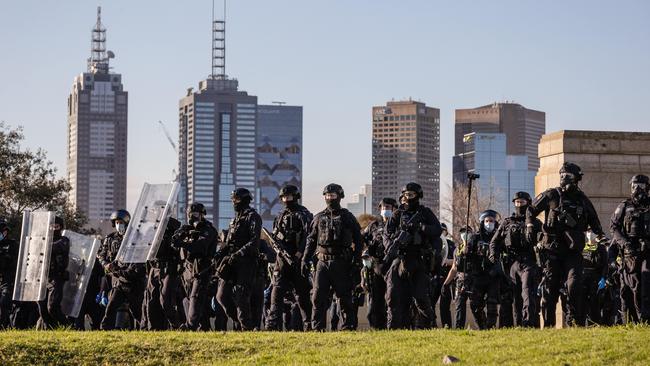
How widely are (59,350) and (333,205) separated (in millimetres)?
4582

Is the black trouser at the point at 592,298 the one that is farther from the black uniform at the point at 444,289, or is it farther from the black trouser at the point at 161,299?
the black trouser at the point at 161,299

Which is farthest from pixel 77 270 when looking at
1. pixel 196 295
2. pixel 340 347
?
pixel 340 347

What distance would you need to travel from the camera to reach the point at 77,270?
22.7 metres

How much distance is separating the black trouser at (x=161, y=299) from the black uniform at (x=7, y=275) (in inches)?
89.0

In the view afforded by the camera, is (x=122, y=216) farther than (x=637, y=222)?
Yes

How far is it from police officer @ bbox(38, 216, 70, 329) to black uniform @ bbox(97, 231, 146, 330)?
627 mm

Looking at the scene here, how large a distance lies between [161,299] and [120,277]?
112 cm

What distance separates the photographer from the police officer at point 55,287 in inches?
864

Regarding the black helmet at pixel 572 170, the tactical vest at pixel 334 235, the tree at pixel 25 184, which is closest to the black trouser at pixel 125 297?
the tactical vest at pixel 334 235

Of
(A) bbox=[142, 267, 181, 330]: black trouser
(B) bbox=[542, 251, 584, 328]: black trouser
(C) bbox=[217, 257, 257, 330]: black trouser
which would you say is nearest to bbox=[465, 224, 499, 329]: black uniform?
(B) bbox=[542, 251, 584, 328]: black trouser

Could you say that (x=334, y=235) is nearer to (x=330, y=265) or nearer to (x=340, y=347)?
(x=330, y=265)

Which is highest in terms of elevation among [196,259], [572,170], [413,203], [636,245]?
[572,170]

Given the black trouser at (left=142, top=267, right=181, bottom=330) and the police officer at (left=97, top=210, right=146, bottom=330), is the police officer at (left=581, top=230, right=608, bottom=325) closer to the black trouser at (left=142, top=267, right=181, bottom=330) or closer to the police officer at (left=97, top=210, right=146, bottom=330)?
the black trouser at (left=142, top=267, right=181, bottom=330)

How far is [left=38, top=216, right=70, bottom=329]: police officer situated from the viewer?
21938 millimetres
